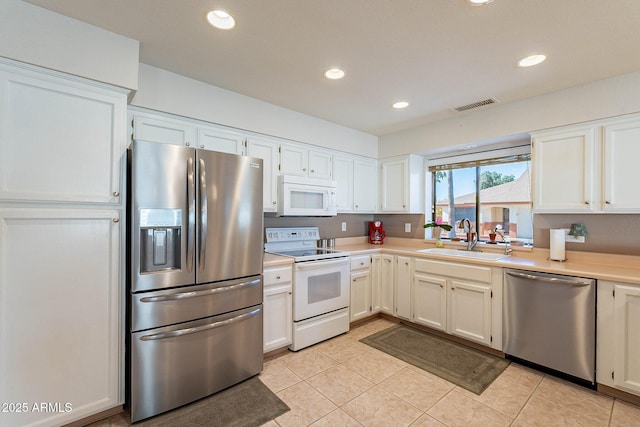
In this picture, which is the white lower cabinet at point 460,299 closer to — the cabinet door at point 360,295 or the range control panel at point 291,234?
the cabinet door at point 360,295

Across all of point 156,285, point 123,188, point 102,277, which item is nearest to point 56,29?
point 123,188

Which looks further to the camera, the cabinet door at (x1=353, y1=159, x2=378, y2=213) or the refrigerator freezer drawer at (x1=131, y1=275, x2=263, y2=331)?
the cabinet door at (x1=353, y1=159, x2=378, y2=213)

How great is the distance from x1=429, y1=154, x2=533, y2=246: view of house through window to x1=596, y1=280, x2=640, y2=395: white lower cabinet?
1096 millimetres

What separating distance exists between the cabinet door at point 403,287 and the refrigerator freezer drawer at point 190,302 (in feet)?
5.98

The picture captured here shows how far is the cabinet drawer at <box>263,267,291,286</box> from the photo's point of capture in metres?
2.53

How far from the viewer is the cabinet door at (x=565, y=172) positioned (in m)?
2.42

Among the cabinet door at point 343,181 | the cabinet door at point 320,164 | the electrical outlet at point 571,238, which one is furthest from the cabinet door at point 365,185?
the electrical outlet at point 571,238

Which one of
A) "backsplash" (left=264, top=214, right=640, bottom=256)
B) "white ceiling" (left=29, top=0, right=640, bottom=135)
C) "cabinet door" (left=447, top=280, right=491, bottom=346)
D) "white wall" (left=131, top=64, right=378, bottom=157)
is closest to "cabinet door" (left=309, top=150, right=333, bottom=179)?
"white wall" (left=131, top=64, right=378, bottom=157)

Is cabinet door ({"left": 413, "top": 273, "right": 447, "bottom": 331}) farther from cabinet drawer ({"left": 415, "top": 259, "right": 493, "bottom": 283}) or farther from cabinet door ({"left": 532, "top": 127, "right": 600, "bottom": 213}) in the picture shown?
cabinet door ({"left": 532, "top": 127, "right": 600, "bottom": 213})

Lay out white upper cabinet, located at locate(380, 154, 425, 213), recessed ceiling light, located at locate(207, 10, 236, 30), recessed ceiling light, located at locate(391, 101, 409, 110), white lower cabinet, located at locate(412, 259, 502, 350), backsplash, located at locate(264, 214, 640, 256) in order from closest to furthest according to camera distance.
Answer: recessed ceiling light, located at locate(207, 10, 236, 30) < backsplash, located at locate(264, 214, 640, 256) < white lower cabinet, located at locate(412, 259, 502, 350) < recessed ceiling light, located at locate(391, 101, 409, 110) < white upper cabinet, located at locate(380, 154, 425, 213)

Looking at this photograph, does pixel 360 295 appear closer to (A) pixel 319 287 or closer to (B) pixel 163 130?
(A) pixel 319 287

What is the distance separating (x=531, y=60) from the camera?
6.88 feet

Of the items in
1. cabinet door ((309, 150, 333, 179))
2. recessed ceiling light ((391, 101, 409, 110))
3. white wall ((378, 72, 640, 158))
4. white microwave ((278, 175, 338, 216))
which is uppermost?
recessed ceiling light ((391, 101, 409, 110))

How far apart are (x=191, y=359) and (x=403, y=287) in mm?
2347
